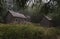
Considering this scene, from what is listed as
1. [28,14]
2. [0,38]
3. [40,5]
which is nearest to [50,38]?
[40,5]

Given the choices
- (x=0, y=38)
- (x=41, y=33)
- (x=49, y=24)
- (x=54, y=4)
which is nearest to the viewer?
(x=0, y=38)

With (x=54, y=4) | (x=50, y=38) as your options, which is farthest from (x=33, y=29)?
(x=54, y=4)

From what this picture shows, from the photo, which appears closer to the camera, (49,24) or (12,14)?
(49,24)

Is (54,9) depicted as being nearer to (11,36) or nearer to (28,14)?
(11,36)

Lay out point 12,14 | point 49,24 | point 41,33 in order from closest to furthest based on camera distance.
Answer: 1. point 41,33
2. point 49,24
3. point 12,14

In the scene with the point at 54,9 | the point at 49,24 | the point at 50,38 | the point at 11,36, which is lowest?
the point at 49,24

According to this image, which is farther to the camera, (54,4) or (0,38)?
(54,4)

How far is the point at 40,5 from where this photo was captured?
1297 centimetres

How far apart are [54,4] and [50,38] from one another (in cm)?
361

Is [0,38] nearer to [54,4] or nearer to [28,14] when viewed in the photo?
[54,4]

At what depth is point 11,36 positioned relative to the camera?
44.0 feet

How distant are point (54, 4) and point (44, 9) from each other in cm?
160

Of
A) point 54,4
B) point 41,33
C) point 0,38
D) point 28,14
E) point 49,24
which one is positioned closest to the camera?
point 0,38

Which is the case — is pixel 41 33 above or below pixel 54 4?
below
